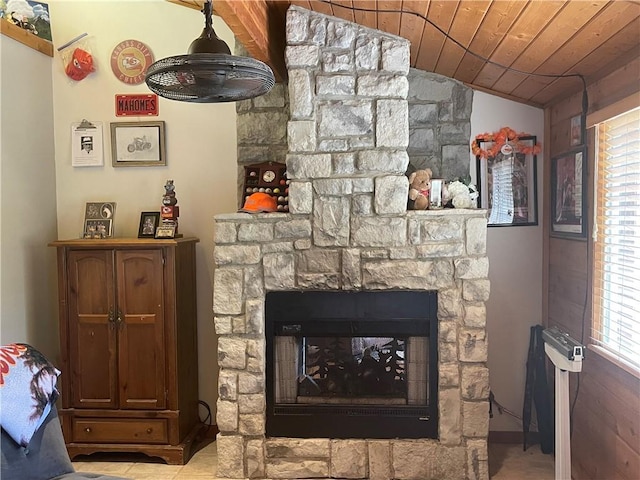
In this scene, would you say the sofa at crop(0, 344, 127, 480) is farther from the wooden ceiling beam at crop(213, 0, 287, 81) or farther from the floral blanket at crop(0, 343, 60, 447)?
the wooden ceiling beam at crop(213, 0, 287, 81)

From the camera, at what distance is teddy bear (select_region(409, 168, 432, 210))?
3049 mm

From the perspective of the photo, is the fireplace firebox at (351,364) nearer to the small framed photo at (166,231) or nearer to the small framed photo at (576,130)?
the small framed photo at (166,231)

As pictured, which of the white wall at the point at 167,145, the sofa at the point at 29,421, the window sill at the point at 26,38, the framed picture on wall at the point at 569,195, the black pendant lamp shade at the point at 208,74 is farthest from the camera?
the white wall at the point at 167,145

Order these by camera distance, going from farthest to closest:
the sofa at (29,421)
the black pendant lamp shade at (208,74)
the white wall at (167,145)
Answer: the white wall at (167,145)
the sofa at (29,421)
the black pendant lamp shade at (208,74)

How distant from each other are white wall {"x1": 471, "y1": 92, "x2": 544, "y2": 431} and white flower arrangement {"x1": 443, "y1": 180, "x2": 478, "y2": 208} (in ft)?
1.46

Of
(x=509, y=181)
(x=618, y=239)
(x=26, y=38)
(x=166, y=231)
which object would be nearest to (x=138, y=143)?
(x=166, y=231)

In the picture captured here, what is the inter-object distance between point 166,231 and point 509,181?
2.22 metres

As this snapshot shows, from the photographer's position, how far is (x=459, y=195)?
306 centimetres

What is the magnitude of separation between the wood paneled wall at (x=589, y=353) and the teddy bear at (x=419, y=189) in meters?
0.85

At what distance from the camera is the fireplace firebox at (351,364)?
305 cm

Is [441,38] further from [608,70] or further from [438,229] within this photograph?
[438,229]

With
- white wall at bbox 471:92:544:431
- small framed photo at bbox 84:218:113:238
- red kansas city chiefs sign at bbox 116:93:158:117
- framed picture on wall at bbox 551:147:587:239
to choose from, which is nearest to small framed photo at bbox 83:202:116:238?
small framed photo at bbox 84:218:113:238

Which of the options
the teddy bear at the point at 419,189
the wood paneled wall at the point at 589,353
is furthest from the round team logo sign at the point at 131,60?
the wood paneled wall at the point at 589,353

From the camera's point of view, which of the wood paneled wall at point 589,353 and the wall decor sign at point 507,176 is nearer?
the wood paneled wall at point 589,353
